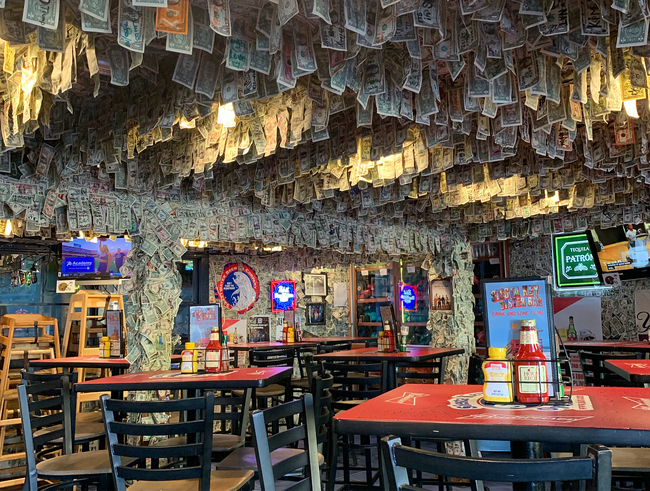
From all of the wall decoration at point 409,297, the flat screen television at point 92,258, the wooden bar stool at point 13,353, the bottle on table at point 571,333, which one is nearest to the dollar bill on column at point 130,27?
the wooden bar stool at point 13,353

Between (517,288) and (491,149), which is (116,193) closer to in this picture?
(491,149)

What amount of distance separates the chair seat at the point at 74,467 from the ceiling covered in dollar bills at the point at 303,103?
65.5 inches

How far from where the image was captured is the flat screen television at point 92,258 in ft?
28.5

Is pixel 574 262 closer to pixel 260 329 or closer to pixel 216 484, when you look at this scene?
pixel 260 329

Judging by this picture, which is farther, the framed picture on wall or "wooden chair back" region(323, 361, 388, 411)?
the framed picture on wall

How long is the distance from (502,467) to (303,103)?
2445 mm

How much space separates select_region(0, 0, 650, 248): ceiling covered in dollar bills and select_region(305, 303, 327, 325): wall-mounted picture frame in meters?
5.06

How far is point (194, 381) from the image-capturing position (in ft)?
9.86

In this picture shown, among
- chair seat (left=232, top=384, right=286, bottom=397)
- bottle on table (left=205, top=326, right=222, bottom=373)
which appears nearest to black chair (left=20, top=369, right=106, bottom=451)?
bottle on table (left=205, top=326, right=222, bottom=373)

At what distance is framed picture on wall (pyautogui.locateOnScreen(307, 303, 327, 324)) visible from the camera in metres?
10.6

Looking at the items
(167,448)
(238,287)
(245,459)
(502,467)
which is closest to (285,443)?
(167,448)

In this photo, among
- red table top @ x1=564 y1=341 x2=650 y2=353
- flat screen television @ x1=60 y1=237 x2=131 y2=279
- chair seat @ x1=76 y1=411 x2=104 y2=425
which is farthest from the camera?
flat screen television @ x1=60 y1=237 x2=131 y2=279

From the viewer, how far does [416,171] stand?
3988mm

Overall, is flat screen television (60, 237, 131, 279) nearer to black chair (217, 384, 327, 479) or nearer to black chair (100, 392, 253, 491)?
black chair (217, 384, 327, 479)
